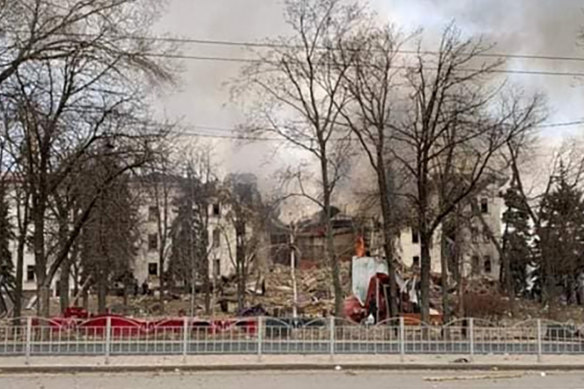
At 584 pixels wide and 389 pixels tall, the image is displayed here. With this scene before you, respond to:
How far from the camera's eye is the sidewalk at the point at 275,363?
15836 millimetres

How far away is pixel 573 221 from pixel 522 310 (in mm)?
6034

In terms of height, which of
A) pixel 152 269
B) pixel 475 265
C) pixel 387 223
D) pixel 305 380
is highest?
pixel 387 223

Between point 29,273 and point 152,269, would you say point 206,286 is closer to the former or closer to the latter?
point 152,269

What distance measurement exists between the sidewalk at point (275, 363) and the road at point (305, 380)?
67 centimetres

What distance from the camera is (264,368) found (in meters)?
16.1

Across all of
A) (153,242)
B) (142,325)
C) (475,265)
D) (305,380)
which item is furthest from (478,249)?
(305,380)

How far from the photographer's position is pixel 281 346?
18703 millimetres

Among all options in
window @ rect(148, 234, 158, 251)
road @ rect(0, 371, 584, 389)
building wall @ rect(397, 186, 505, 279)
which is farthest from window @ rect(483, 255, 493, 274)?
road @ rect(0, 371, 584, 389)

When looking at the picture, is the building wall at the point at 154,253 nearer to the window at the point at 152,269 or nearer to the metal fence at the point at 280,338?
the window at the point at 152,269

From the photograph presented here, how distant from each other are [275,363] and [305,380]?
8.42 feet

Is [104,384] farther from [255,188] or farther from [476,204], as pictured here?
[255,188]

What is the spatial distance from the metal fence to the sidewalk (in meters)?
0.45

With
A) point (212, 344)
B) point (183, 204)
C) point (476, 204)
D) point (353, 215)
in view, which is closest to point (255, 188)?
point (183, 204)

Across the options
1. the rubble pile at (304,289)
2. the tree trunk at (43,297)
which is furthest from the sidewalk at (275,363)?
the rubble pile at (304,289)
